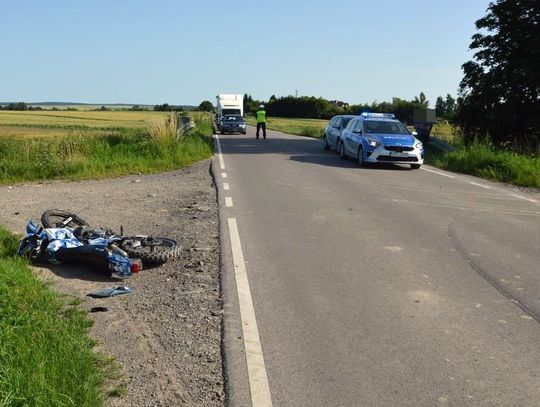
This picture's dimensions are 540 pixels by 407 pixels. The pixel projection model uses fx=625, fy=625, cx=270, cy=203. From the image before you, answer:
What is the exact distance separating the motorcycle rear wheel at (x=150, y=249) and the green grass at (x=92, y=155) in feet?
32.5

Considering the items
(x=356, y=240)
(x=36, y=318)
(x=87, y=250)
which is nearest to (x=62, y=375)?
(x=36, y=318)

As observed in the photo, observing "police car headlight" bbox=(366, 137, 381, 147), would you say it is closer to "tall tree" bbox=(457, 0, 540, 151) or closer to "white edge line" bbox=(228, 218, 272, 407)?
"tall tree" bbox=(457, 0, 540, 151)

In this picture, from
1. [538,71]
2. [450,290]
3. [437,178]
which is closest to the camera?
[450,290]

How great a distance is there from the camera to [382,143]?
1861 centimetres

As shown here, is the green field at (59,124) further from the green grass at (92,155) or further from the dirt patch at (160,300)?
the dirt patch at (160,300)

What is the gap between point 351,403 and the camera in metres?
3.80

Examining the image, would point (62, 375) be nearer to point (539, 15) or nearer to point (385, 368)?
point (385, 368)

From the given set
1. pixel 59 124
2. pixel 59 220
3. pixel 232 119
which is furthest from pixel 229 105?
pixel 59 220

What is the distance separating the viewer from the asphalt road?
4.08 meters

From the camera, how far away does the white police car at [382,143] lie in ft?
60.8

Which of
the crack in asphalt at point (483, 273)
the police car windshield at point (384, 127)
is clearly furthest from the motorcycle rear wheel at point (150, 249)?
the police car windshield at point (384, 127)

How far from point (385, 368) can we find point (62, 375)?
6.99 feet

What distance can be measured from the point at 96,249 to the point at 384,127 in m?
14.6

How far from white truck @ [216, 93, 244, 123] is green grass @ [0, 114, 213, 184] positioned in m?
25.8
